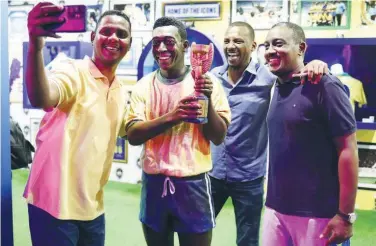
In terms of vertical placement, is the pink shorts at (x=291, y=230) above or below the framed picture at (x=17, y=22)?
below

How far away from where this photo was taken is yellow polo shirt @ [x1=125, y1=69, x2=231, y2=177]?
1.81 metres

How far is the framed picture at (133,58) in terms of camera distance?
466 cm

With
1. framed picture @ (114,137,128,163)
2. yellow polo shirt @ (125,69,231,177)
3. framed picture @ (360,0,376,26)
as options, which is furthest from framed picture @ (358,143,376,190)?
yellow polo shirt @ (125,69,231,177)

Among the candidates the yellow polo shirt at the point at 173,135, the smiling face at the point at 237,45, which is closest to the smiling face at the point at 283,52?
the yellow polo shirt at the point at 173,135

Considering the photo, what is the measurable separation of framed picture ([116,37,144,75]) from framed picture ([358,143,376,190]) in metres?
2.29

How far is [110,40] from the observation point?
1.72m

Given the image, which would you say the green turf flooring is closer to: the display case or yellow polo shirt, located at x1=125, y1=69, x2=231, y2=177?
the display case

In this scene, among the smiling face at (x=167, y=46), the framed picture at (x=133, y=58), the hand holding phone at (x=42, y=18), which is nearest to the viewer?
the hand holding phone at (x=42, y=18)

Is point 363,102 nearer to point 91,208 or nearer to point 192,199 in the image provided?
point 192,199

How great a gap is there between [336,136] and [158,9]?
3.13m

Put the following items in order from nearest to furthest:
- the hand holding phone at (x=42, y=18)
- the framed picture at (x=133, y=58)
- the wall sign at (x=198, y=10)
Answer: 1. the hand holding phone at (x=42, y=18)
2. the wall sign at (x=198, y=10)
3. the framed picture at (x=133, y=58)

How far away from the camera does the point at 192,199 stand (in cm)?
181

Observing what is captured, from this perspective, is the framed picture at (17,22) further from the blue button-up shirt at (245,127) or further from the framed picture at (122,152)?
the blue button-up shirt at (245,127)

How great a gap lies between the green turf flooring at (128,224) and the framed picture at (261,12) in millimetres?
1655
